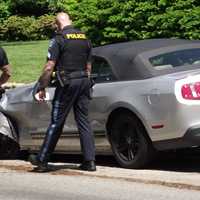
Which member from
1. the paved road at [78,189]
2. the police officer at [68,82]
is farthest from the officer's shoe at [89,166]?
the paved road at [78,189]

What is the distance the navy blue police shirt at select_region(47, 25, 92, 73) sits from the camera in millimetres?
8570

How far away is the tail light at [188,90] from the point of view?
809 centimetres

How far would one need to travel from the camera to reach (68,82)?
8562 millimetres

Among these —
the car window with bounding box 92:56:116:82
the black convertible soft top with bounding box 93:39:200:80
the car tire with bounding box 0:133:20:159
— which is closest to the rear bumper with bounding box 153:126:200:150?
the black convertible soft top with bounding box 93:39:200:80

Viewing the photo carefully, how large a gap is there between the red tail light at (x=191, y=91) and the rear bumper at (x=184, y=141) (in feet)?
1.08

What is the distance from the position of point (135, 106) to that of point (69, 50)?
975 millimetres

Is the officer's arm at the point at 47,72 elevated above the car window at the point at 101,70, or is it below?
above

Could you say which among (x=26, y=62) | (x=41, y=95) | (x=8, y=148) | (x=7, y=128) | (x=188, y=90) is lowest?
(x=26, y=62)

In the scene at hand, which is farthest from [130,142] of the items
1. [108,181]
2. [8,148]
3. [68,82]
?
[8,148]

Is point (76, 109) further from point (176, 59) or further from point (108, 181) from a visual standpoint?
point (176, 59)

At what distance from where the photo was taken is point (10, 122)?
10.2 m

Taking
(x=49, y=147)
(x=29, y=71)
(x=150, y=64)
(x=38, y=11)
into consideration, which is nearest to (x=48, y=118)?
(x=49, y=147)

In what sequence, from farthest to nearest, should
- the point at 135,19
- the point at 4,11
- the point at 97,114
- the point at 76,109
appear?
1. the point at 4,11
2. the point at 135,19
3. the point at 97,114
4. the point at 76,109

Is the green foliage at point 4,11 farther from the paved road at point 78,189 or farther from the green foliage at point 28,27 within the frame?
the paved road at point 78,189
